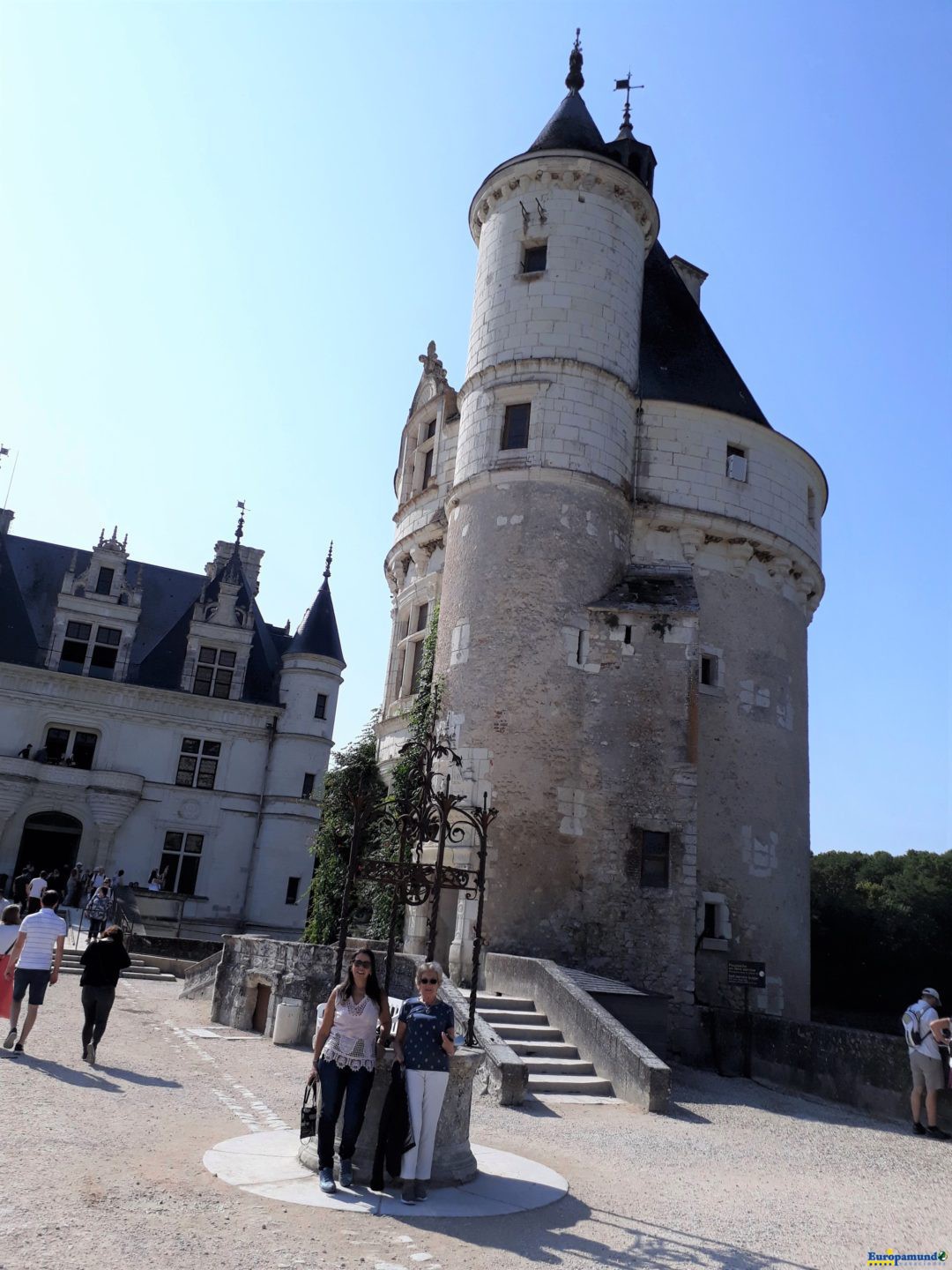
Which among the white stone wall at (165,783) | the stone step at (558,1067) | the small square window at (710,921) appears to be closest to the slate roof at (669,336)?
the small square window at (710,921)

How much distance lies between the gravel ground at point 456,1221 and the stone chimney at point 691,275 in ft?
64.5

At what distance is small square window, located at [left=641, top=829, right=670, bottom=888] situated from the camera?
15.1m

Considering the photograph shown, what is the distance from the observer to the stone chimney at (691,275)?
24.6 metres

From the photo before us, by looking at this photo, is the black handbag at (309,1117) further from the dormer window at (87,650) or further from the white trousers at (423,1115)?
the dormer window at (87,650)

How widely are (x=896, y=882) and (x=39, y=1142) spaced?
44883mm

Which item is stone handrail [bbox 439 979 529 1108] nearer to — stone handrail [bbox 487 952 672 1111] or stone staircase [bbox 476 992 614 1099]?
stone staircase [bbox 476 992 614 1099]

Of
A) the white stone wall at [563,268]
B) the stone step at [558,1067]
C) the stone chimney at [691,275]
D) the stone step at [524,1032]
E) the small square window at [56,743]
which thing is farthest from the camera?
the small square window at [56,743]

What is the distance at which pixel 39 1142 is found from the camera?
6.07 meters

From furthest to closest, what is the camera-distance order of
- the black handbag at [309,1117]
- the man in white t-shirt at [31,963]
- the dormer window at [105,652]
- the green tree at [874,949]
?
the green tree at [874,949] → the dormer window at [105,652] → the man in white t-shirt at [31,963] → the black handbag at [309,1117]

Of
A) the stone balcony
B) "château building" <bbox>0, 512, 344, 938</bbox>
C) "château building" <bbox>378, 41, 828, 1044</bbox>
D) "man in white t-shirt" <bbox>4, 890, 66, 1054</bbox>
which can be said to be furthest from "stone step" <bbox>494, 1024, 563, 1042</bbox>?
the stone balcony

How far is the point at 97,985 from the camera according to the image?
9391 millimetres

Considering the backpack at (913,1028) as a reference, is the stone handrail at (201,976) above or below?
below

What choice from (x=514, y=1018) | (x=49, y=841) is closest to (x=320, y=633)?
(x=49, y=841)

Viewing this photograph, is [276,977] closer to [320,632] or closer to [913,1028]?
[913,1028]
